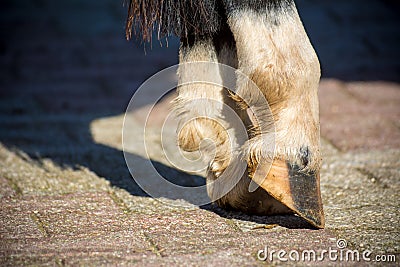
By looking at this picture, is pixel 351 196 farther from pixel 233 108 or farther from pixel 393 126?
pixel 393 126

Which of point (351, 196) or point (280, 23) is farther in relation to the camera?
point (351, 196)

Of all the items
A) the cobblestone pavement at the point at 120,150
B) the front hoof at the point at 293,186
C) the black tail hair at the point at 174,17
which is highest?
the black tail hair at the point at 174,17

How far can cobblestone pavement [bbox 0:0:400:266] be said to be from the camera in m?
1.95

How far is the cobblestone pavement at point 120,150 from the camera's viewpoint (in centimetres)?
195

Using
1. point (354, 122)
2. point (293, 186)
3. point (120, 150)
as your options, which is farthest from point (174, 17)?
point (354, 122)

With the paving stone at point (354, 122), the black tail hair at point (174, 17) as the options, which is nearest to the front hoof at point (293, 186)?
the black tail hair at point (174, 17)

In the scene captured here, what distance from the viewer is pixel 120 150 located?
9.77 ft

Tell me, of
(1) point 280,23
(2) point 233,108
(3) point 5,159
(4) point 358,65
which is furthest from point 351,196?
(4) point 358,65

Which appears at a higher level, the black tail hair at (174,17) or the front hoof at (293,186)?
the black tail hair at (174,17)

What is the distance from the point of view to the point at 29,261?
71.6 inches

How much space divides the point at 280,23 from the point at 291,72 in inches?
5.8

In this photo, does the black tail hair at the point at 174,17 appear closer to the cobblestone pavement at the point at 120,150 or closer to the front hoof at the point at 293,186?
the front hoof at the point at 293,186

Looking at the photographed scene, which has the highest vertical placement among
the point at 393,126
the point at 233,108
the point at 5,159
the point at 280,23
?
the point at 280,23

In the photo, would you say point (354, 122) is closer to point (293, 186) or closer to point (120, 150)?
point (120, 150)
